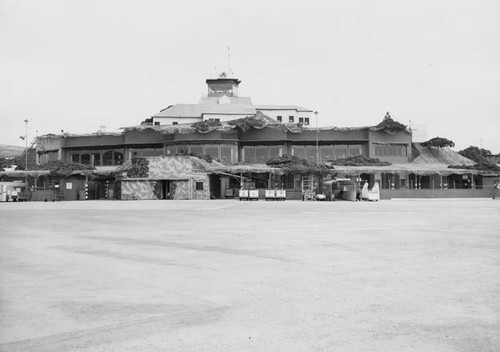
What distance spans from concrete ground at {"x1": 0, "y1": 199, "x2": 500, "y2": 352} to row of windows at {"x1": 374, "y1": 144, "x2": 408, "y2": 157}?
6866 centimetres

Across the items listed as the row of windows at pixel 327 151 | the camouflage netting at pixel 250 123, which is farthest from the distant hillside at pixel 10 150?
the row of windows at pixel 327 151

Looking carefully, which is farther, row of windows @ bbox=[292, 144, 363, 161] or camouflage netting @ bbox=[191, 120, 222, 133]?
row of windows @ bbox=[292, 144, 363, 161]

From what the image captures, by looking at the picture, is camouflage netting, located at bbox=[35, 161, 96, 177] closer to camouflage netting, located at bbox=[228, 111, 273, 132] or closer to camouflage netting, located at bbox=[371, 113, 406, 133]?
camouflage netting, located at bbox=[228, 111, 273, 132]

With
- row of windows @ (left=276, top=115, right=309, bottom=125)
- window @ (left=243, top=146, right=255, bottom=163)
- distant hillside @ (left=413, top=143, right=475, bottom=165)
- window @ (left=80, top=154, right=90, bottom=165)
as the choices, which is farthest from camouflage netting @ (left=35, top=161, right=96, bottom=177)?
distant hillside @ (left=413, top=143, right=475, bottom=165)

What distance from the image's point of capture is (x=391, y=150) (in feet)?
281

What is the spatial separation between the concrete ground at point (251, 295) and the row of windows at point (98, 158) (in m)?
71.0

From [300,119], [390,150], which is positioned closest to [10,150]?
[300,119]

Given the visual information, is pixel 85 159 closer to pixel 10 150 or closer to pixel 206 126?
pixel 206 126

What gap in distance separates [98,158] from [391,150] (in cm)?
4571

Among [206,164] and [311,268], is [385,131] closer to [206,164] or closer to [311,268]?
[206,164]

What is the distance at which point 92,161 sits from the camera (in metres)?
88.3

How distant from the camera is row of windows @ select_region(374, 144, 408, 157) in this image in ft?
278

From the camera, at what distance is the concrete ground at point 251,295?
6699 millimetres

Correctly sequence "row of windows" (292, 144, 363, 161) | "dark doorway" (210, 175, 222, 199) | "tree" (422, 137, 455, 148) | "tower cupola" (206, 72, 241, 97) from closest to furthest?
"dark doorway" (210, 175, 222, 199)
"row of windows" (292, 144, 363, 161)
"tree" (422, 137, 455, 148)
"tower cupola" (206, 72, 241, 97)
